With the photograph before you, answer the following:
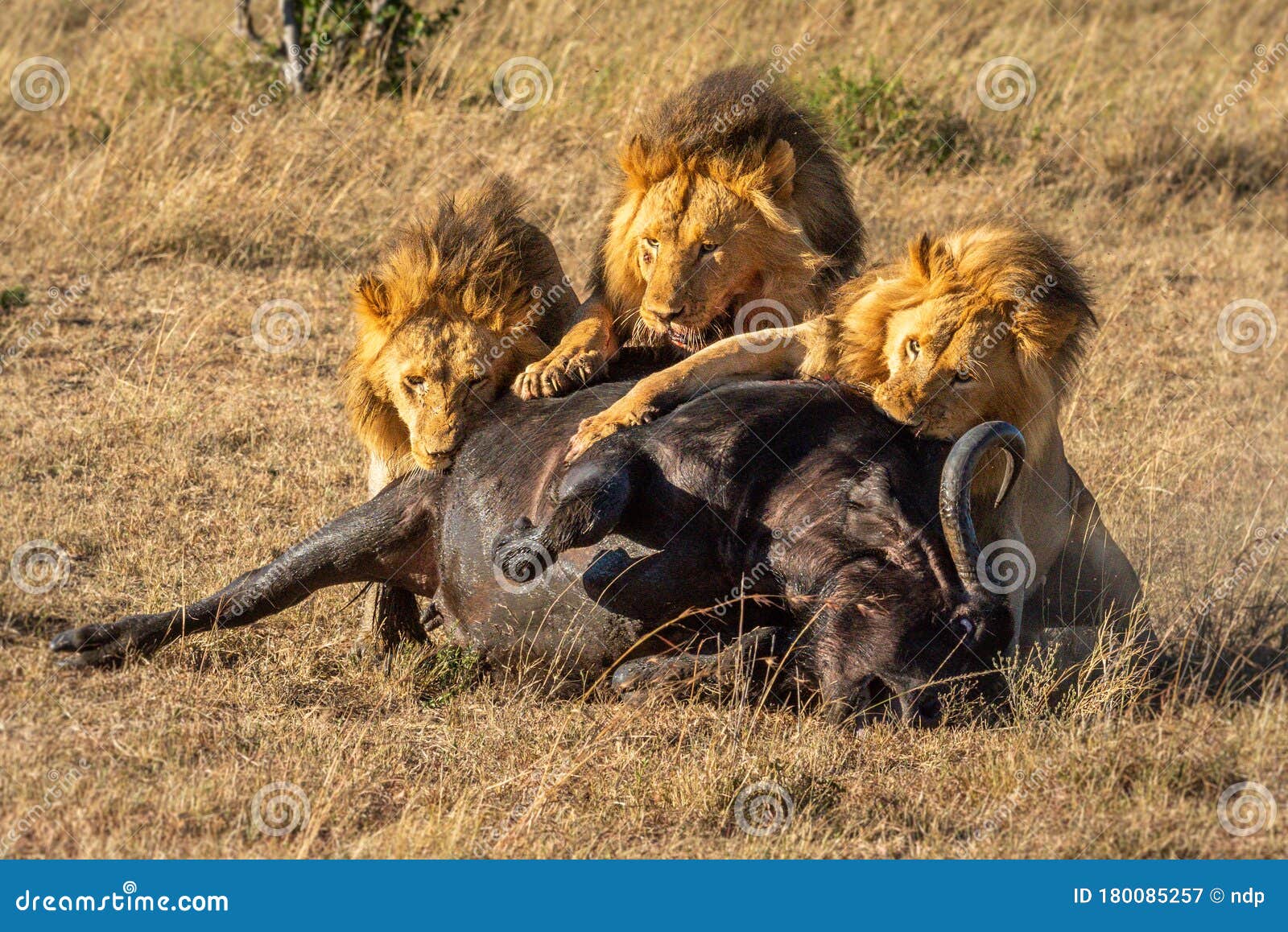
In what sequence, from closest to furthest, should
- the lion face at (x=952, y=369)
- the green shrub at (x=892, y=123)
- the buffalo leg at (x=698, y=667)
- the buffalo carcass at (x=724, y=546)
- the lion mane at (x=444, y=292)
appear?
the buffalo carcass at (x=724, y=546)
the buffalo leg at (x=698, y=667)
the lion face at (x=952, y=369)
the lion mane at (x=444, y=292)
the green shrub at (x=892, y=123)

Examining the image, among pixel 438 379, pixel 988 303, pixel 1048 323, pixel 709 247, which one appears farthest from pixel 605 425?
pixel 1048 323

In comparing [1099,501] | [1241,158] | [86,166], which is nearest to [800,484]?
[1099,501]

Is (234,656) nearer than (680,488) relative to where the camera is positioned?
No

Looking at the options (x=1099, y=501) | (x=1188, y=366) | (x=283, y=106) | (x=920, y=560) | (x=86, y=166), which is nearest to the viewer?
(x=920, y=560)

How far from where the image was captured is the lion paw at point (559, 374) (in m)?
5.27

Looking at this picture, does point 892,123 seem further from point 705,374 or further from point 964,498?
point 964,498

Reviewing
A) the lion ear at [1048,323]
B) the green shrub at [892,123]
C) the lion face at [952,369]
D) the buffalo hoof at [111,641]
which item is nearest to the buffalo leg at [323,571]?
the buffalo hoof at [111,641]

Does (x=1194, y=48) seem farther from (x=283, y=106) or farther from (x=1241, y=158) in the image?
(x=283, y=106)

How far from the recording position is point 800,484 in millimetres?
4766

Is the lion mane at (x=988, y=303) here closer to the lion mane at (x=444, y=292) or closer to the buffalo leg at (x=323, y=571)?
the lion mane at (x=444, y=292)

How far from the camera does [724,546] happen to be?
476 cm

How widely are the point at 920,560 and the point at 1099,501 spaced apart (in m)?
2.87

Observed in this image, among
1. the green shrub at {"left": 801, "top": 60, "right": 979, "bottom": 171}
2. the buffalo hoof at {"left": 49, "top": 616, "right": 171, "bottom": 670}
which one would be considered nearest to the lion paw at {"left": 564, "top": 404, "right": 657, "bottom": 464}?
the buffalo hoof at {"left": 49, "top": 616, "right": 171, "bottom": 670}

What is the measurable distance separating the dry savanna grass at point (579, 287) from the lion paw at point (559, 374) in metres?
0.96
